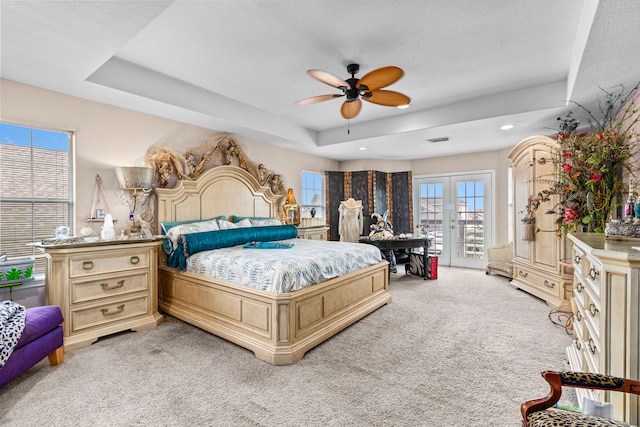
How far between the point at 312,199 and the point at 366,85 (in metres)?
4.02

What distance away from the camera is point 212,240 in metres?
3.58

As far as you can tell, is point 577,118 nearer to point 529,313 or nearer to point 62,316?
point 529,313

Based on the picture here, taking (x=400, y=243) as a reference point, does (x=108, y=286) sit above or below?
below

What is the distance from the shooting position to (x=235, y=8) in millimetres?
2273

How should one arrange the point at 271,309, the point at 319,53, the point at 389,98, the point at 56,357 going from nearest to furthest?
the point at 56,357
the point at 271,309
the point at 319,53
the point at 389,98

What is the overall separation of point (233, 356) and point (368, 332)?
1354mm

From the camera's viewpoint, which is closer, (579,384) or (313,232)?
(579,384)

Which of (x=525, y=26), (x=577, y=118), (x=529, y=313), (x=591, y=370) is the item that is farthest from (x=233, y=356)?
(x=577, y=118)

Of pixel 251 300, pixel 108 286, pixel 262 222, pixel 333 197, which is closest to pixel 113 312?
pixel 108 286

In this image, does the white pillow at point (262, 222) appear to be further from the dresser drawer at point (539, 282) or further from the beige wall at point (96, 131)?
the dresser drawer at point (539, 282)

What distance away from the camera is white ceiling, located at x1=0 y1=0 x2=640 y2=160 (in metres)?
2.15

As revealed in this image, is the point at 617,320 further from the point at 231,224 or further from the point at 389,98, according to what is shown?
the point at 231,224

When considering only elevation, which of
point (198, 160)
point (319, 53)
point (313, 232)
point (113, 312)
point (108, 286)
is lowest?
point (113, 312)

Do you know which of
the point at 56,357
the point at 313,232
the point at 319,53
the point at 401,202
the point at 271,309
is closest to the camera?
the point at 56,357
